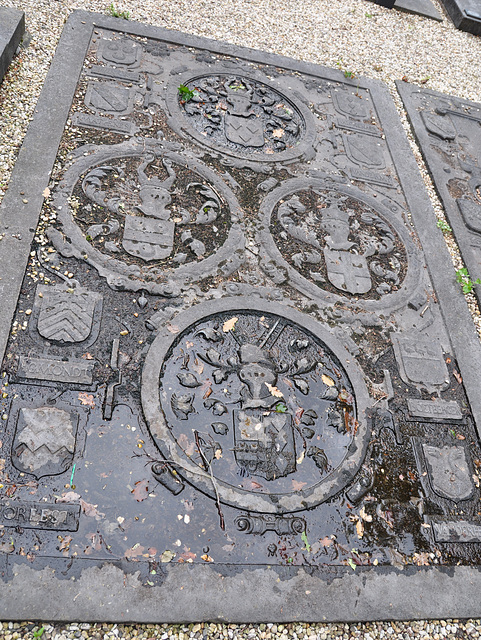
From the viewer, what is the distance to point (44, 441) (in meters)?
3.54

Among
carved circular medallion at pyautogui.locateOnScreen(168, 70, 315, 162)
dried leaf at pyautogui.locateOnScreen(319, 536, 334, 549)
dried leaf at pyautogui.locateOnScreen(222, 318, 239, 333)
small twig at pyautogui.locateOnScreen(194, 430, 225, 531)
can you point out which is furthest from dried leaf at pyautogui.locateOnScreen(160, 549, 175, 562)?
carved circular medallion at pyautogui.locateOnScreen(168, 70, 315, 162)

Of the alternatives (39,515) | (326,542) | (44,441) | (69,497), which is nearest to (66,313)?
(44,441)

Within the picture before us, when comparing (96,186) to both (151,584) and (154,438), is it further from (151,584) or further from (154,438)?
(151,584)

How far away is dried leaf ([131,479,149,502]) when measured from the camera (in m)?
3.48

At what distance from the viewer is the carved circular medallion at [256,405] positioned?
3730 mm

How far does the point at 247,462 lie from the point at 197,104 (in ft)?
16.3

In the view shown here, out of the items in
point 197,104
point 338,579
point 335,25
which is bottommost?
point 338,579

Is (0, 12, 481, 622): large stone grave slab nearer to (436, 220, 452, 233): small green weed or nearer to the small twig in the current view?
the small twig

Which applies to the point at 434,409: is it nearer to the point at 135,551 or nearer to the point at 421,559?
the point at 421,559

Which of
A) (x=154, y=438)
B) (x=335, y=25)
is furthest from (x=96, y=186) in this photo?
(x=335, y=25)

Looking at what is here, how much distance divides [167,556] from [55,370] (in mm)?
1643

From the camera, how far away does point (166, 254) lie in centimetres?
492

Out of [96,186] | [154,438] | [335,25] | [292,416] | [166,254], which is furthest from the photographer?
[335,25]

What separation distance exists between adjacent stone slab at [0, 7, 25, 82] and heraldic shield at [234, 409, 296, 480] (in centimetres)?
515
